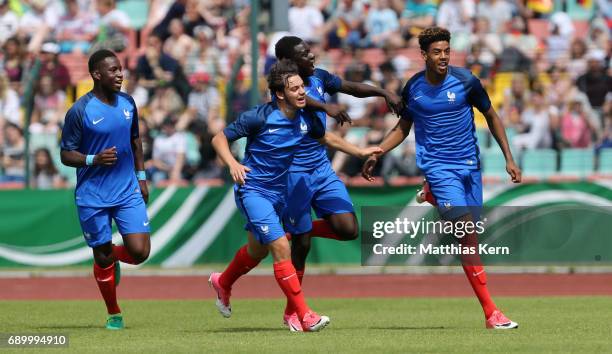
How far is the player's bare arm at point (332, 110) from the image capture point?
11.8 m

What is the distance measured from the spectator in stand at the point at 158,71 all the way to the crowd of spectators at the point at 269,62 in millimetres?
24

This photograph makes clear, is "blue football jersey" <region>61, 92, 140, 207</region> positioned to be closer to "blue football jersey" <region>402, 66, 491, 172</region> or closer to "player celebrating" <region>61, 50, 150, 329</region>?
"player celebrating" <region>61, 50, 150, 329</region>

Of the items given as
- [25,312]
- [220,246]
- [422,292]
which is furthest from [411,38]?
[25,312]

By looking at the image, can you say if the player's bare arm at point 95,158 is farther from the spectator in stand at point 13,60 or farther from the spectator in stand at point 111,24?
the spectator in stand at point 111,24

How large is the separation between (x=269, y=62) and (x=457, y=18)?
4.12m

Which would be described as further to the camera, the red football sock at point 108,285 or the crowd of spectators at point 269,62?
the crowd of spectators at point 269,62

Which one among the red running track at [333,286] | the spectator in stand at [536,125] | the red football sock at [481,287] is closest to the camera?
the red football sock at [481,287]

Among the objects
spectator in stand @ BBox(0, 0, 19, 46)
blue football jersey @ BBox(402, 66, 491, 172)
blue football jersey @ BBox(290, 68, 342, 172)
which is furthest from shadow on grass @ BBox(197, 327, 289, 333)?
spectator in stand @ BBox(0, 0, 19, 46)

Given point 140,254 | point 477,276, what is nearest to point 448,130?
point 477,276

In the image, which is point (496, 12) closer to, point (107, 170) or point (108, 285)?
point (107, 170)

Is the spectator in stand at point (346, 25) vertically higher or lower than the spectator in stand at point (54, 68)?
higher

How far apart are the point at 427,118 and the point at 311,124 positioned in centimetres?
112

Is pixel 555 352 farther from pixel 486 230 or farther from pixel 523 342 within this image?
pixel 486 230

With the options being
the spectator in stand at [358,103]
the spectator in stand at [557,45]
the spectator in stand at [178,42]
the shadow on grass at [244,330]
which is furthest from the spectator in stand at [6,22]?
the shadow on grass at [244,330]
